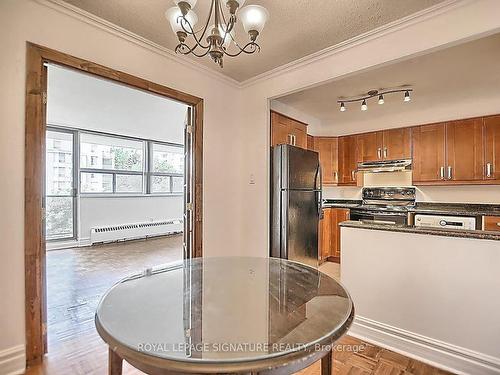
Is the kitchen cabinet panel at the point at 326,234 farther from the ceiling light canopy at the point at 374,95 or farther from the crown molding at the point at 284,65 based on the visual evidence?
the crown molding at the point at 284,65

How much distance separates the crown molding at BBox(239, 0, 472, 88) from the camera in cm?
184

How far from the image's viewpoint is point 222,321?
86cm

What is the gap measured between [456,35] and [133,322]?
248 centimetres

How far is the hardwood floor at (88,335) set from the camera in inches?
67.5

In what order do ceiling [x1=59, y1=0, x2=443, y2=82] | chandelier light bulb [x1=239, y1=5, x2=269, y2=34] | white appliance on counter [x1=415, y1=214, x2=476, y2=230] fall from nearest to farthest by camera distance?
chandelier light bulb [x1=239, y1=5, x2=269, y2=34], ceiling [x1=59, y1=0, x2=443, y2=82], white appliance on counter [x1=415, y1=214, x2=476, y2=230]

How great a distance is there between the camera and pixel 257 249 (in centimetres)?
309

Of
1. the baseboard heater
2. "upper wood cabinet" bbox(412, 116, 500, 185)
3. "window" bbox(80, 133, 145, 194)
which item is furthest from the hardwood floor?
"upper wood cabinet" bbox(412, 116, 500, 185)

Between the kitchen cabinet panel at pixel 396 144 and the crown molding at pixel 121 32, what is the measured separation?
2928mm

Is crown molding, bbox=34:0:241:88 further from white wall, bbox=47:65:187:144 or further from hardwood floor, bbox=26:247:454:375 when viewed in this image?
hardwood floor, bbox=26:247:454:375

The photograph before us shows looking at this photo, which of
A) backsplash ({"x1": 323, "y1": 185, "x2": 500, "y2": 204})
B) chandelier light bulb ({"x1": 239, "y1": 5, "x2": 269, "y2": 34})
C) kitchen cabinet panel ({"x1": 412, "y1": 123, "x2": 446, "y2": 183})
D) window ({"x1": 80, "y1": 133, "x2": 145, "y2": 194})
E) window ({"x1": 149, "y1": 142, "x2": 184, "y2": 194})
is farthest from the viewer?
window ({"x1": 149, "y1": 142, "x2": 184, "y2": 194})

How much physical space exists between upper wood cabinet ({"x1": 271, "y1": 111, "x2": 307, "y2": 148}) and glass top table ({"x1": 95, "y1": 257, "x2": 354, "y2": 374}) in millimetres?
2233

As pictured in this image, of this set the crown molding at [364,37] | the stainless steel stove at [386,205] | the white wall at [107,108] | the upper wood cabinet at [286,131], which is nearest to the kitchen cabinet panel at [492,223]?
the stainless steel stove at [386,205]

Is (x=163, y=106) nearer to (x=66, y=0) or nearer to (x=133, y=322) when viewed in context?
(x=66, y=0)

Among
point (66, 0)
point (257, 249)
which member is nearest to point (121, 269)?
point (257, 249)
